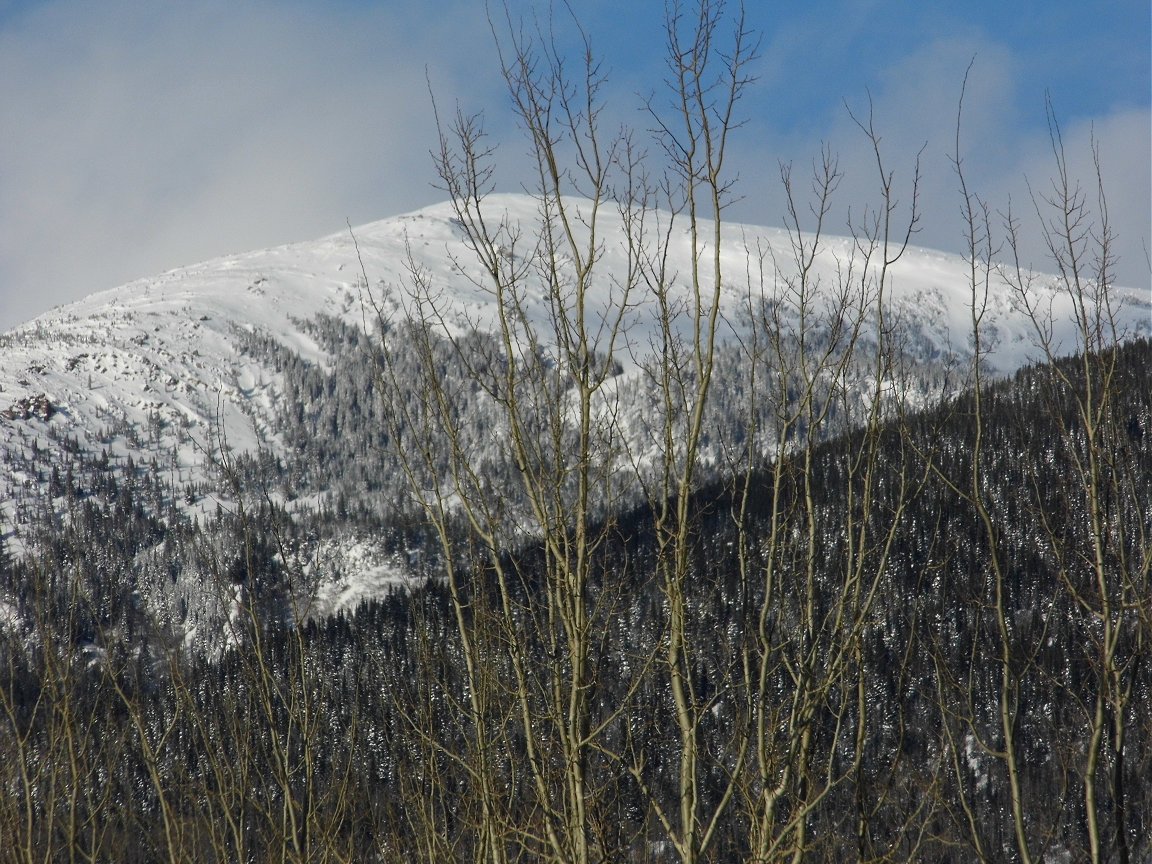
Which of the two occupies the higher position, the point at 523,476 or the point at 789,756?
the point at 523,476

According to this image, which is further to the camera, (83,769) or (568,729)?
(83,769)

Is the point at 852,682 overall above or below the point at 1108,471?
below

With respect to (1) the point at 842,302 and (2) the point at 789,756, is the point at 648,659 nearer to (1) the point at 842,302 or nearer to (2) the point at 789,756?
(2) the point at 789,756

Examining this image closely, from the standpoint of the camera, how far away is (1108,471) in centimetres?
616

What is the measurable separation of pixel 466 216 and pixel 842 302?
2.10 m

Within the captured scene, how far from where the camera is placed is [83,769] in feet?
30.7

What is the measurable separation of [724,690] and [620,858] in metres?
1.41

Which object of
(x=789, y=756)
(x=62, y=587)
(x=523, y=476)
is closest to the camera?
(x=789, y=756)

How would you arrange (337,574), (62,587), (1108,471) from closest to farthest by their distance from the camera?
(1108,471) → (62,587) → (337,574)

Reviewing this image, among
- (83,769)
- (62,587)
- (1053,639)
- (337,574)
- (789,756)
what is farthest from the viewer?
(337,574)

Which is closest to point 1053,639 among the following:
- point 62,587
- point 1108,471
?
point 1108,471

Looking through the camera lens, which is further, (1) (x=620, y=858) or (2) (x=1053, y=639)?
(2) (x=1053, y=639)

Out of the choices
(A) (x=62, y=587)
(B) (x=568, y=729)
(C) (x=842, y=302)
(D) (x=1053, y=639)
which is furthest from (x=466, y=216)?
(A) (x=62, y=587)

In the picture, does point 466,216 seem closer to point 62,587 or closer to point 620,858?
point 620,858
